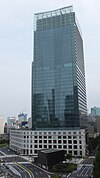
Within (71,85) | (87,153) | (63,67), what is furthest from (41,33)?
(87,153)

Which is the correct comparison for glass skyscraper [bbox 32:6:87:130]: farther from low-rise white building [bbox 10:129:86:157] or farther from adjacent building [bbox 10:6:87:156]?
low-rise white building [bbox 10:129:86:157]

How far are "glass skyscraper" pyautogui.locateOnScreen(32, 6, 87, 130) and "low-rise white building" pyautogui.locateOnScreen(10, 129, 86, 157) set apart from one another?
17.6 ft

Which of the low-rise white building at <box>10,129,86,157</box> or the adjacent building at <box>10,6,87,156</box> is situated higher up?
the adjacent building at <box>10,6,87,156</box>

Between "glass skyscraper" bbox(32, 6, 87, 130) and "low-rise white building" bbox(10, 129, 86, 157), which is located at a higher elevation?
"glass skyscraper" bbox(32, 6, 87, 130)

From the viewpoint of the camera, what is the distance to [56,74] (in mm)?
140125

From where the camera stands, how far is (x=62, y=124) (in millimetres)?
133625

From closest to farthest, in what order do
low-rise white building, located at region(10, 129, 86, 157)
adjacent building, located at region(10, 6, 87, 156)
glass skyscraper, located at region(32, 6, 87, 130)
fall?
low-rise white building, located at region(10, 129, 86, 157)
adjacent building, located at region(10, 6, 87, 156)
glass skyscraper, located at region(32, 6, 87, 130)

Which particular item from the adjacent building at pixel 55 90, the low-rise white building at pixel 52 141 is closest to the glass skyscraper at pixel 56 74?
the adjacent building at pixel 55 90

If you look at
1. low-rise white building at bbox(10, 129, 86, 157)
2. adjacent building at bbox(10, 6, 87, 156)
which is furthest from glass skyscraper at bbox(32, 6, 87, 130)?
low-rise white building at bbox(10, 129, 86, 157)

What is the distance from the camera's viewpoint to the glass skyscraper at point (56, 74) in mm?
134500

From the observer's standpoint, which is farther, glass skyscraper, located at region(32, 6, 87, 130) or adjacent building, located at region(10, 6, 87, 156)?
glass skyscraper, located at region(32, 6, 87, 130)

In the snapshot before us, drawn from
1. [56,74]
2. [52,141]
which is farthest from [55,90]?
[52,141]

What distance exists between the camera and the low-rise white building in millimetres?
123375

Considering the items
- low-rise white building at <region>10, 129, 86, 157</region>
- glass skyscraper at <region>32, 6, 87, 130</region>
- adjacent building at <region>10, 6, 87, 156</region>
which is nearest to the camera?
low-rise white building at <region>10, 129, 86, 157</region>
